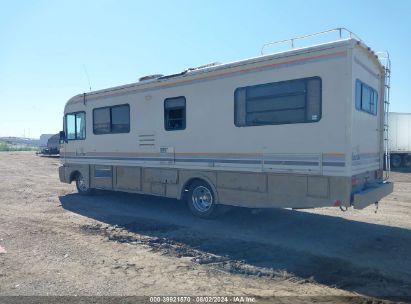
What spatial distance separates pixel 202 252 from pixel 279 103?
10.5ft

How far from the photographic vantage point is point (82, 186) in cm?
1255

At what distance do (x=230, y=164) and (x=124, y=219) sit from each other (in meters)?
2.91

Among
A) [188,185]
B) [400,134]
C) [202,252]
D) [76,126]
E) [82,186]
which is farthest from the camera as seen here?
[400,134]

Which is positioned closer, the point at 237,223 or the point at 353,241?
the point at 353,241

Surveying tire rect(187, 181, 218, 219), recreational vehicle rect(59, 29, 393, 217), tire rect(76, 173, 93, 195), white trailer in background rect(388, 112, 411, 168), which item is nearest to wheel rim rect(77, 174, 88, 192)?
tire rect(76, 173, 93, 195)

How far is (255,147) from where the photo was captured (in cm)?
779

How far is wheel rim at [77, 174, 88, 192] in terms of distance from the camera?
40.5 feet

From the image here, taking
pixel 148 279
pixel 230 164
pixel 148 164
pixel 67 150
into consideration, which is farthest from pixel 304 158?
pixel 67 150

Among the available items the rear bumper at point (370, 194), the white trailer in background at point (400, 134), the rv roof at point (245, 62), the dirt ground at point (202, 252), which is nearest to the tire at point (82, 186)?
the dirt ground at point (202, 252)

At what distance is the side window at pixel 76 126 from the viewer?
12043 mm

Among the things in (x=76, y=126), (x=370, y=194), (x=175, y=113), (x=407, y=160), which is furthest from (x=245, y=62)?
(x=407, y=160)

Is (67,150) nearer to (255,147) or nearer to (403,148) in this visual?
(255,147)

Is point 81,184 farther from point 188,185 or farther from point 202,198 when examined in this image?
point 202,198

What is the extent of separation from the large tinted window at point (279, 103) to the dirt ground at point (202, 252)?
7.53ft
